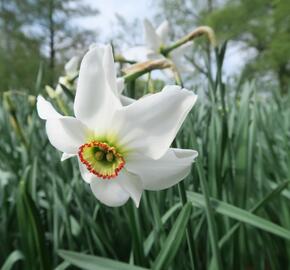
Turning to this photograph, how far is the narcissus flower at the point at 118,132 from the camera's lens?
1.71 ft

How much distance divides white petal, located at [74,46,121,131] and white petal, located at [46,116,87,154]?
0.5 inches

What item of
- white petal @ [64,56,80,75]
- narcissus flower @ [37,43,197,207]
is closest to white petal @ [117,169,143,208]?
narcissus flower @ [37,43,197,207]

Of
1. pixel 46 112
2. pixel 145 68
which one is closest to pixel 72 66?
pixel 145 68

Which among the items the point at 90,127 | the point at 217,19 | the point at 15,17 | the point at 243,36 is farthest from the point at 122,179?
the point at 15,17

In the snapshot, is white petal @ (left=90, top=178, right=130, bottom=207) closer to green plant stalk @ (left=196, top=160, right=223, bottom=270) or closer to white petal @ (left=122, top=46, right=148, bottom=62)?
green plant stalk @ (left=196, top=160, right=223, bottom=270)

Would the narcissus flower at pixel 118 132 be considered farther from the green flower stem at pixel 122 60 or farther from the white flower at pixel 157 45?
the white flower at pixel 157 45

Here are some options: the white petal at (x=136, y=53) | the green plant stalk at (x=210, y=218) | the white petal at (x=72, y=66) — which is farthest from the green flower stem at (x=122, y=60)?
the white petal at (x=72, y=66)

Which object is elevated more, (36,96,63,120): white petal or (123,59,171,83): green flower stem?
(123,59,171,83): green flower stem

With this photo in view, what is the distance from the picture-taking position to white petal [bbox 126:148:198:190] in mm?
546

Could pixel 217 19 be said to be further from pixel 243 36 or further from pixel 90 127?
pixel 90 127

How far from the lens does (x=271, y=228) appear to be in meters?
0.76

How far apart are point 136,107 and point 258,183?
29.6 inches

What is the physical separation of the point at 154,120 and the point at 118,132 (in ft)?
0.19

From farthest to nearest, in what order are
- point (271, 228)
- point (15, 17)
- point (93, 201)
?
1. point (15, 17)
2. point (93, 201)
3. point (271, 228)
